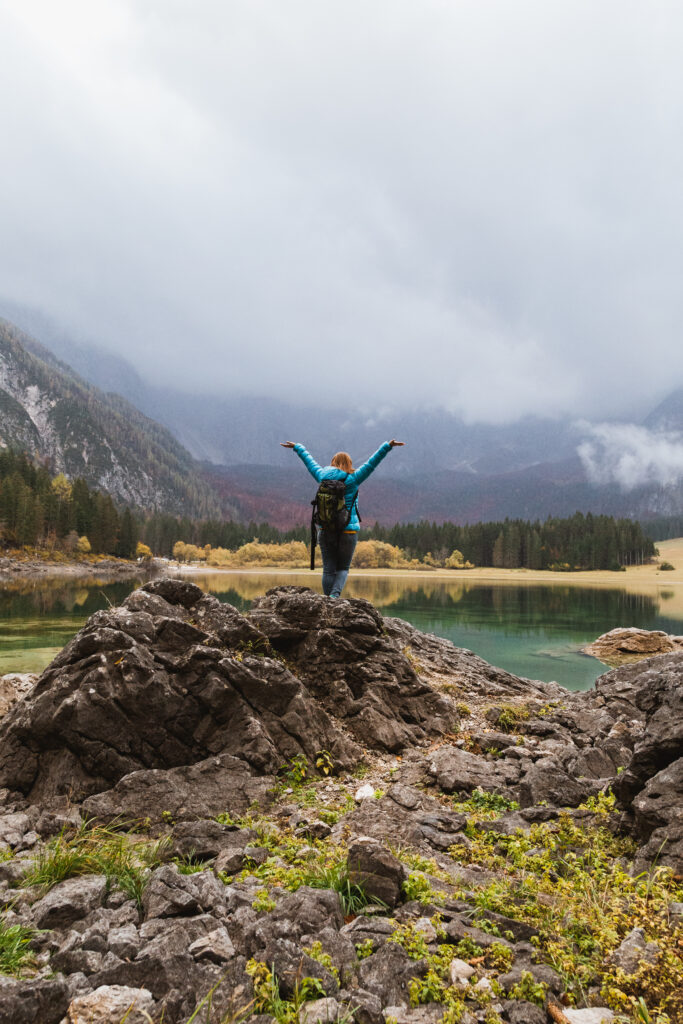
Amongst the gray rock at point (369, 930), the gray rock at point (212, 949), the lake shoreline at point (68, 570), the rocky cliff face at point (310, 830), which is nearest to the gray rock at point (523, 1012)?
the rocky cliff face at point (310, 830)

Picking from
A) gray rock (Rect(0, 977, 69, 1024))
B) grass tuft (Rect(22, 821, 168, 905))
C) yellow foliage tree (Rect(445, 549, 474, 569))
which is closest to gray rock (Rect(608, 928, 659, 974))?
gray rock (Rect(0, 977, 69, 1024))

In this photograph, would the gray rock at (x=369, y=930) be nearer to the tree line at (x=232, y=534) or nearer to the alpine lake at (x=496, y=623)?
the alpine lake at (x=496, y=623)

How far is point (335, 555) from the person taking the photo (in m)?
12.7

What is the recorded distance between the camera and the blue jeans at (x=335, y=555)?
12.6m

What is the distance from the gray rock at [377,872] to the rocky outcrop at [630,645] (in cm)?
2691

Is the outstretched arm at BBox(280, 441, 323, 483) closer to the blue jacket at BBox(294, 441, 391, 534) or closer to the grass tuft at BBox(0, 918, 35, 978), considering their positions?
the blue jacket at BBox(294, 441, 391, 534)

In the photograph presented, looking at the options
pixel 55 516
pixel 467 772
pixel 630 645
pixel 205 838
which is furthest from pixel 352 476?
pixel 55 516

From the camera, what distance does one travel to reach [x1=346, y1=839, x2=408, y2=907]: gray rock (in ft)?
15.7

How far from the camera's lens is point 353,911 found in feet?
15.4

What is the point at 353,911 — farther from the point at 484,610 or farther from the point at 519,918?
the point at 484,610

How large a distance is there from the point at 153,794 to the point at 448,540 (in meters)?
165

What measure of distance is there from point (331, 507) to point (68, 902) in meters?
8.52

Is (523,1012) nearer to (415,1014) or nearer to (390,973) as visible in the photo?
(415,1014)

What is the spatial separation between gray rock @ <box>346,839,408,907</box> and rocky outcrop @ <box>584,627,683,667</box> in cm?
2691
